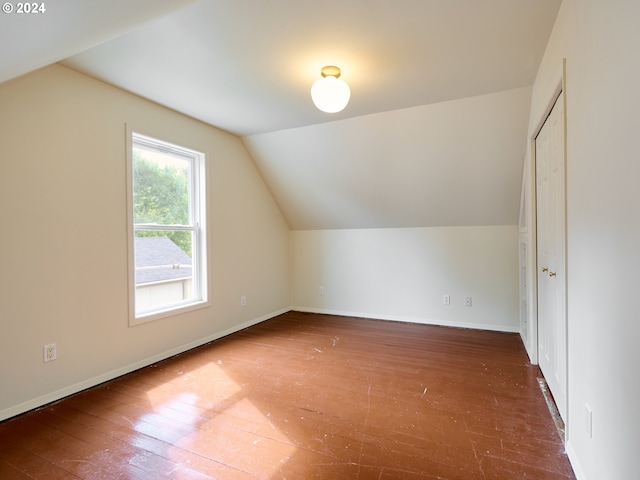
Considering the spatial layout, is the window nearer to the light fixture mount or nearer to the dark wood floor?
the dark wood floor

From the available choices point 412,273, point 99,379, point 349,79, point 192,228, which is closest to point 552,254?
point 349,79

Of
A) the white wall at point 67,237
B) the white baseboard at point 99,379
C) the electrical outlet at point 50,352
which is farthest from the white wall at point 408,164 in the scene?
the electrical outlet at point 50,352

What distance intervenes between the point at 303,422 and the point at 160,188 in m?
2.46

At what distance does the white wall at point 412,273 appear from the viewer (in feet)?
12.8

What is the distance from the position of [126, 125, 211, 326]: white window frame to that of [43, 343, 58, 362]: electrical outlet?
0.56 metres

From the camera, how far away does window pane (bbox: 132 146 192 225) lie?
2959mm

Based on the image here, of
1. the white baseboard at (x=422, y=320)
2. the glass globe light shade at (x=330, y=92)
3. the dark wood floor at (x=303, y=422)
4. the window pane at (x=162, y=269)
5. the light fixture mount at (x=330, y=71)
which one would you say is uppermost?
the light fixture mount at (x=330, y=71)

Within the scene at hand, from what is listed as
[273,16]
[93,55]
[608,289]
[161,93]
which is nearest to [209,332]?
[161,93]

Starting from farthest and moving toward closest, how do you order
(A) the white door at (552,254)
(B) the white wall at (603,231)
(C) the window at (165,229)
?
(C) the window at (165,229) < (A) the white door at (552,254) < (B) the white wall at (603,231)

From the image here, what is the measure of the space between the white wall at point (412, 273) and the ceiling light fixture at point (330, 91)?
2.40 m

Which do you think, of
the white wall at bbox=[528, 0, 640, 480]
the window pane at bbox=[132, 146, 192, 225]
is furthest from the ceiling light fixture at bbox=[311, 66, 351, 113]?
the window pane at bbox=[132, 146, 192, 225]

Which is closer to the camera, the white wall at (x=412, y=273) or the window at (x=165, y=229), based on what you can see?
the window at (x=165, y=229)

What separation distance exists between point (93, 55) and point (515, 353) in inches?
165

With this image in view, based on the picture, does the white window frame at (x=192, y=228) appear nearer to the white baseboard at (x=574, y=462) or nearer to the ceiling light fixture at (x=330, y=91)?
the ceiling light fixture at (x=330, y=91)
